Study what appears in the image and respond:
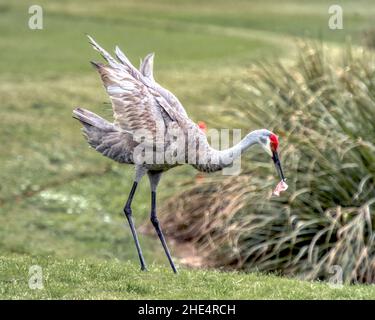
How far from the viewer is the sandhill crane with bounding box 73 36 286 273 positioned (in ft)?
28.1

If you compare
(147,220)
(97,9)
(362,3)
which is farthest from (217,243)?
(362,3)

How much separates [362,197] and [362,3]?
104ft

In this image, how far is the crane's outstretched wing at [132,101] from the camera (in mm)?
8664

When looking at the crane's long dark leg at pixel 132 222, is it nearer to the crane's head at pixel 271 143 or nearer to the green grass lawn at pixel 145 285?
the green grass lawn at pixel 145 285

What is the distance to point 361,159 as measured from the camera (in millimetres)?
11703

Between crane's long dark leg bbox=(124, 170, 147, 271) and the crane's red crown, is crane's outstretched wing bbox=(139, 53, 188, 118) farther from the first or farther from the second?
the crane's red crown

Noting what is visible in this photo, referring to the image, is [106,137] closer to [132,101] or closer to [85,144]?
[132,101]

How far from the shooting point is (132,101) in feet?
28.8

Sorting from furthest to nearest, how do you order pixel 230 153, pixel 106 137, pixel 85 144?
1. pixel 85 144
2. pixel 106 137
3. pixel 230 153

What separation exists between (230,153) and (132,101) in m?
1.06

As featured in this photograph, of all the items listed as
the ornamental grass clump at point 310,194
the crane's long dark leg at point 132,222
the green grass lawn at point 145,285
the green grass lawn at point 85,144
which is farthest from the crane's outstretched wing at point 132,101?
the ornamental grass clump at point 310,194

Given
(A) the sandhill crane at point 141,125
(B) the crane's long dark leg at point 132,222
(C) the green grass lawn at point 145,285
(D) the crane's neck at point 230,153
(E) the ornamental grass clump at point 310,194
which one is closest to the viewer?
(C) the green grass lawn at point 145,285

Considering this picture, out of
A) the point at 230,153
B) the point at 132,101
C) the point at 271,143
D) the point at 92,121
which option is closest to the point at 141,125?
the point at 132,101

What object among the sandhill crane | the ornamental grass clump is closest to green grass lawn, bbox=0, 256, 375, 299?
the sandhill crane
